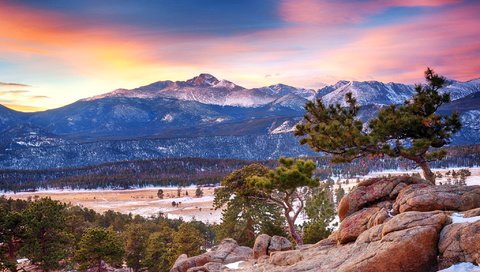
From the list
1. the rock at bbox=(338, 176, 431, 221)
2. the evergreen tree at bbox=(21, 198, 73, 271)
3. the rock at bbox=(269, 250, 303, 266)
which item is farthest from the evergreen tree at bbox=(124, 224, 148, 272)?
the rock at bbox=(338, 176, 431, 221)

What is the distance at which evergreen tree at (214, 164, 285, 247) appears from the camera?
47.3 meters

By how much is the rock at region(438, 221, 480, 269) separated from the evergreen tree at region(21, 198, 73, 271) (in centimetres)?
4323

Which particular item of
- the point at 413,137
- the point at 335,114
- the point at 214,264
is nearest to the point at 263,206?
the point at 214,264

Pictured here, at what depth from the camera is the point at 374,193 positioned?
27.3 meters

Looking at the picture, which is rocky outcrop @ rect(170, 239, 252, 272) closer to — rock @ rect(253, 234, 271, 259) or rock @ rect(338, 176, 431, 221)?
rock @ rect(253, 234, 271, 259)

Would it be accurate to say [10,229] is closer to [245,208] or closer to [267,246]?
[245,208]

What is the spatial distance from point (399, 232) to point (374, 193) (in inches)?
358

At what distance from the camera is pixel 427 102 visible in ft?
93.0

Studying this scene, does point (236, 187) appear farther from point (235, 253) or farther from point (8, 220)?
point (8, 220)

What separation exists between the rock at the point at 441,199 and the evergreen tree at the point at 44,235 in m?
40.0

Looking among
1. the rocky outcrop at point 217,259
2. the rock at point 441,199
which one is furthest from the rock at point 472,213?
the rocky outcrop at point 217,259

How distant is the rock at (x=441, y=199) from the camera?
2139 cm

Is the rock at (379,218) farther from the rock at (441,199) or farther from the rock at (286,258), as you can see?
the rock at (286,258)

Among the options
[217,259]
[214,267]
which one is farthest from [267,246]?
[217,259]
